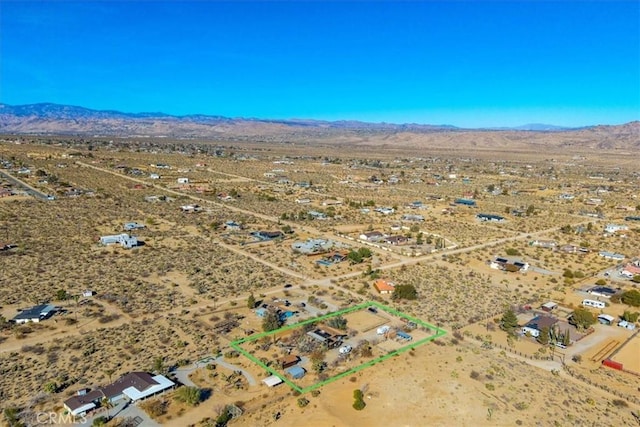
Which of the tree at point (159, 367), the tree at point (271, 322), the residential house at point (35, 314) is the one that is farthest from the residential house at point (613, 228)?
the residential house at point (35, 314)

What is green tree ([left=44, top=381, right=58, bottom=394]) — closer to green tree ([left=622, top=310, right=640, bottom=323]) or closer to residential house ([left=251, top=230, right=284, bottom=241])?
residential house ([left=251, top=230, right=284, bottom=241])

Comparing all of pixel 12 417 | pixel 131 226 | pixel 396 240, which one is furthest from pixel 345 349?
pixel 131 226

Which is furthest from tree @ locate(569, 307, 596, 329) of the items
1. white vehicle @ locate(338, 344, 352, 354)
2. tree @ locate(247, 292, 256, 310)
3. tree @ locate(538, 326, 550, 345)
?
tree @ locate(247, 292, 256, 310)

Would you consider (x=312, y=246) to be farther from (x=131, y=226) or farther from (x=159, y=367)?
(x=159, y=367)

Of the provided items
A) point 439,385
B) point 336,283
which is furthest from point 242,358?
point 336,283

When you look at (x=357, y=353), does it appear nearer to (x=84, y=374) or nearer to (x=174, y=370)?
(x=174, y=370)

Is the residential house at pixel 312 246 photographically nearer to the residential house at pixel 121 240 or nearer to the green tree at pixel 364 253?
the green tree at pixel 364 253
